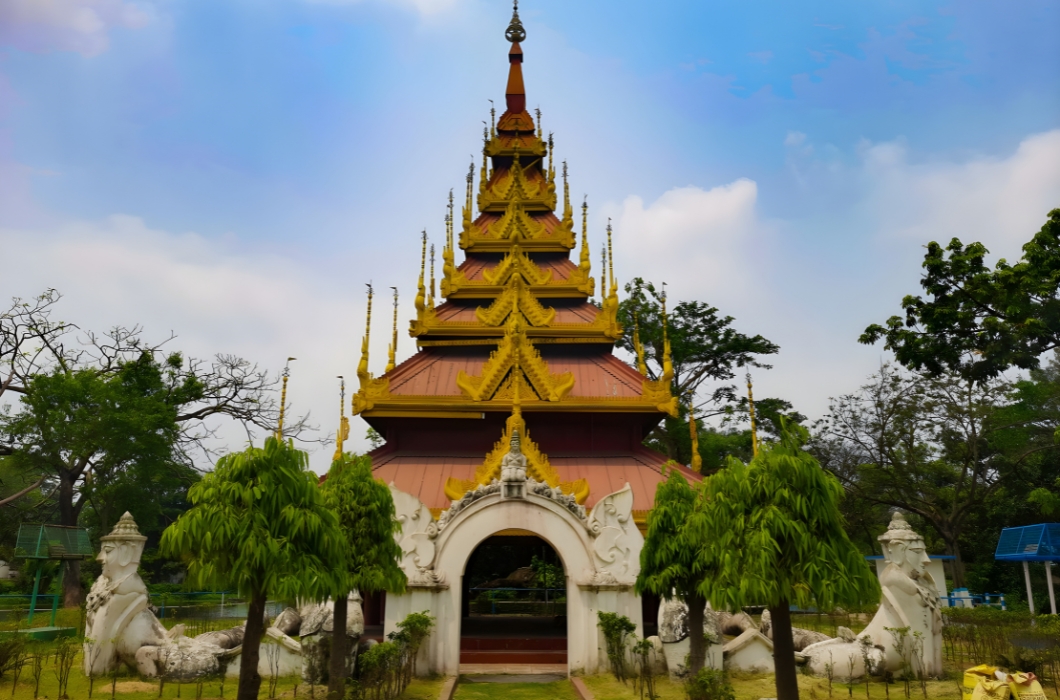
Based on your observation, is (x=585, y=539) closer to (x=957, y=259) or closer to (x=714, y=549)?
(x=714, y=549)

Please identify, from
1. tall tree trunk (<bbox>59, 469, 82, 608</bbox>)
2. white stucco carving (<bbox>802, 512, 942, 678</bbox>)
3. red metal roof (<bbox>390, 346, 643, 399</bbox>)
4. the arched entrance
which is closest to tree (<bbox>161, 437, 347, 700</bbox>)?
the arched entrance

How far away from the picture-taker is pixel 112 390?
2869 centimetres

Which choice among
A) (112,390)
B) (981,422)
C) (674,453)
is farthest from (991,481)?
(112,390)

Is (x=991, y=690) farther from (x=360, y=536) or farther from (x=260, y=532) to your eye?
(x=260, y=532)

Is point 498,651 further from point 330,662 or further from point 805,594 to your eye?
point 805,594

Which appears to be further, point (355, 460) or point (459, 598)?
point (459, 598)

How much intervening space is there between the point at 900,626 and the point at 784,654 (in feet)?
16.3

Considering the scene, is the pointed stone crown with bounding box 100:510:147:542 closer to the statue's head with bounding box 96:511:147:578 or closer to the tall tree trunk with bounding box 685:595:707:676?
the statue's head with bounding box 96:511:147:578

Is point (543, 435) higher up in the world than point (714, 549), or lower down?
higher up

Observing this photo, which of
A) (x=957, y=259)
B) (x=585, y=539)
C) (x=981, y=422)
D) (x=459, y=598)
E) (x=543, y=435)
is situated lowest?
(x=459, y=598)

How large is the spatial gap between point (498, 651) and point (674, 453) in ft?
61.7

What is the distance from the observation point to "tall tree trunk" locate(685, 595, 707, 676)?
36.2ft

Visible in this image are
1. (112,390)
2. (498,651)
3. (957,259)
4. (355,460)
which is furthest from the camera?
(112,390)

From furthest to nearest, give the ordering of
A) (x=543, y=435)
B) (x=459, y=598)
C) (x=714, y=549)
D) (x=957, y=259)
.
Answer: (x=957, y=259), (x=543, y=435), (x=459, y=598), (x=714, y=549)
